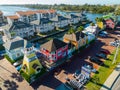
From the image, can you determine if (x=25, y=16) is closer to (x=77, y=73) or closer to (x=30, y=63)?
(x=30, y=63)

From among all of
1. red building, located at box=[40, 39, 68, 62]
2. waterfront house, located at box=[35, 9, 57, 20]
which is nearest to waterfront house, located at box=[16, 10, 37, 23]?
waterfront house, located at box=[35, 9, 57, 20]

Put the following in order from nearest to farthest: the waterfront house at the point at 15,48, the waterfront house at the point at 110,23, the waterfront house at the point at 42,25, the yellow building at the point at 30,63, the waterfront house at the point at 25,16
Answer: the yellow building at the point at 30,63
the waterfront house at the point at 15,48
the waterfront house at the point at 42,25
the waterfront house at the point at 110,23
the waterfront house at the point at 25,16

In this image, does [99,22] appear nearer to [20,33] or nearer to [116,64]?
[116,64]

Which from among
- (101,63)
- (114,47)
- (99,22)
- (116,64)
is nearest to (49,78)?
(101,63)

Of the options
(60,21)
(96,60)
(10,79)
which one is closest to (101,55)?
(96,60)

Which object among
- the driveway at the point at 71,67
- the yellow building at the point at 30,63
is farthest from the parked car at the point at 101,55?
the yellow building at the point at 30,63

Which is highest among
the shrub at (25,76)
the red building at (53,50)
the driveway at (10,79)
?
the red building at (53,50)

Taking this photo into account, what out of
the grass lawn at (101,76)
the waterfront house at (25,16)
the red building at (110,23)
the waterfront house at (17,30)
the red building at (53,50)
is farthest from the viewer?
the waterfront house at (25,16)

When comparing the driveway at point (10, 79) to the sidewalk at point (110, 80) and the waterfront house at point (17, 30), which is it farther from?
the waterfront house at point (17, 30)
